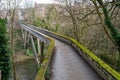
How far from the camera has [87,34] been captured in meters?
30.7

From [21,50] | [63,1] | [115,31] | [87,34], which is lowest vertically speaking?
[21,50]

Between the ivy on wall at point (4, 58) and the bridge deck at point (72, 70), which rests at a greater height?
the bridge deck at point (72, 70)

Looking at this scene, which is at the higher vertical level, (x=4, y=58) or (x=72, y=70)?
(x=72, y=70)

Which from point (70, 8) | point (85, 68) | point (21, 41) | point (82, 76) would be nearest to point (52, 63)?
point (85, 68)

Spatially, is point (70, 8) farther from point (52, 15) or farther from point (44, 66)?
point (52, 15)

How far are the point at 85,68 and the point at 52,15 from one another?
145 feet

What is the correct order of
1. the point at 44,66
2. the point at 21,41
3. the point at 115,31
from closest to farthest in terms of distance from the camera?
the point at 44,66, the point at 115,31, the point at 21,41

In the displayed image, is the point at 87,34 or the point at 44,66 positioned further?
the point at 87,34

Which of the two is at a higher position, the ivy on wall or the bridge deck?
the bridge deck

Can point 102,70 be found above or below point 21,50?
above

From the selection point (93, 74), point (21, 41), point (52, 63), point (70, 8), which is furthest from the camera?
point (21, 41)

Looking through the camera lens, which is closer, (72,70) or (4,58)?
(72,70)

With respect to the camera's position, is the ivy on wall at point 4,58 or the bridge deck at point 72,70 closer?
the bridge deck at point 72,70

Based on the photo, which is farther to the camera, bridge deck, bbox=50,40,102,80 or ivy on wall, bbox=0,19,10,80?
ivy on wall, bbox=0,19,10,80
